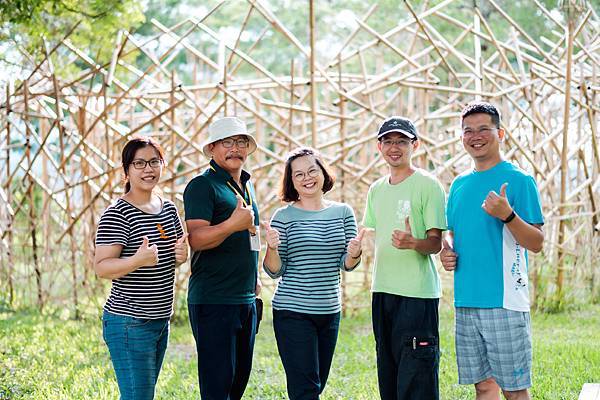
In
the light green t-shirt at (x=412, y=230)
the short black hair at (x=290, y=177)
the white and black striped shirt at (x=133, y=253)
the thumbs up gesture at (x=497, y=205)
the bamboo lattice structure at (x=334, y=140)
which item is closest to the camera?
the thumbs up gesture at (x=497, y=205)

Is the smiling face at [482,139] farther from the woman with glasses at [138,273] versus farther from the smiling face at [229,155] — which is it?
the woman with glasses at [138,273]

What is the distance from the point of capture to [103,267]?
148 inches

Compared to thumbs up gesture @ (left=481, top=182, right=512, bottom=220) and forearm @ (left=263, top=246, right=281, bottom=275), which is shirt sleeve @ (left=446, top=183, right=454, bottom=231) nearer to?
thumbs up gesture @ (left=481, top=182, right=512, bottom=220)

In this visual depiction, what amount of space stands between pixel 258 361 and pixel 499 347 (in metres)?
3.22

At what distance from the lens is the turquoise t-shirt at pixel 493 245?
3.92 metres

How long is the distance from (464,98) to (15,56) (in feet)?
20.2

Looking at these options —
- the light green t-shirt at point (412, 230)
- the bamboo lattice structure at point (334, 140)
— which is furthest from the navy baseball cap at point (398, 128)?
the bamboo lattice structure at point (334, 140)

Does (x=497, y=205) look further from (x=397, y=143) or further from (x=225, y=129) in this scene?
(x=225, y=129)

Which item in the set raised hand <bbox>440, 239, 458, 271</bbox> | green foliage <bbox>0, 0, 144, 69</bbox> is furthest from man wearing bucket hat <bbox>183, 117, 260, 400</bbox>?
green foliage <bbox>0, 0, 144, 69</bbox>

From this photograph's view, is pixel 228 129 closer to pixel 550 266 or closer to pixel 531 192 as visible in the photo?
pixel 531 192

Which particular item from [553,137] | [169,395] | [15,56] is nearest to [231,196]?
[169,395]

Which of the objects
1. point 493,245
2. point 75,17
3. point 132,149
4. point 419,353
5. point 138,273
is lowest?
point 419,353

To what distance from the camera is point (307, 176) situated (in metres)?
4.36

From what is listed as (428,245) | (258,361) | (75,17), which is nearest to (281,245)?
(428,245)
